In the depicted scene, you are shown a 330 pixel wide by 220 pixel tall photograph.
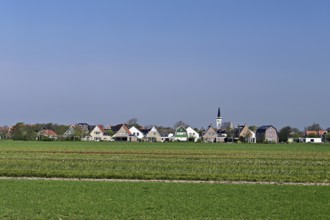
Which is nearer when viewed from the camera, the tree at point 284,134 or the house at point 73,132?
the house at point 73,132

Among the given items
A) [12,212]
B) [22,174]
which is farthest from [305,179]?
[12,212]

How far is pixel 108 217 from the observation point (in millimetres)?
14477

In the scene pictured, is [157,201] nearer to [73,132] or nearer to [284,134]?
[73,132]

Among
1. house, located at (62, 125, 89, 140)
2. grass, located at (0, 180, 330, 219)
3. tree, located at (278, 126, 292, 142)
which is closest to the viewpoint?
grass, located at (0, 180, 330, 219)

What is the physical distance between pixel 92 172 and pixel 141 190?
9.36 m

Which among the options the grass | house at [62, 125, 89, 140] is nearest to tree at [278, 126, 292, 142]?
house at [62, 125, 89, 140]

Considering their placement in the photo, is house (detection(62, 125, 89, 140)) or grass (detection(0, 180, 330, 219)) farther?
house (detection(62, 125, 89, 140))

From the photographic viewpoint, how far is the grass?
15.1 metres

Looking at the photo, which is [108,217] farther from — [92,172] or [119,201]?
[92,172]

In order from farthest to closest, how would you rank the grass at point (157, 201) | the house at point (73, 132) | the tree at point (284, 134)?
the tree at point (284, 134), the house at point (73, 132), the grass at point (157, 201)

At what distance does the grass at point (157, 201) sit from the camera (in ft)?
49.6

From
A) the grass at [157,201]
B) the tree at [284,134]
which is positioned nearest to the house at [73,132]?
the tree at [284,134]

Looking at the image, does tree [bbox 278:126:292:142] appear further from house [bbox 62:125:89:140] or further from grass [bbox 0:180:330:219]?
grass [bbox 0:180:330:219]

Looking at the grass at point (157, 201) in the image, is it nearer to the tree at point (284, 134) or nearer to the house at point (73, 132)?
the house at point (73, 132)
